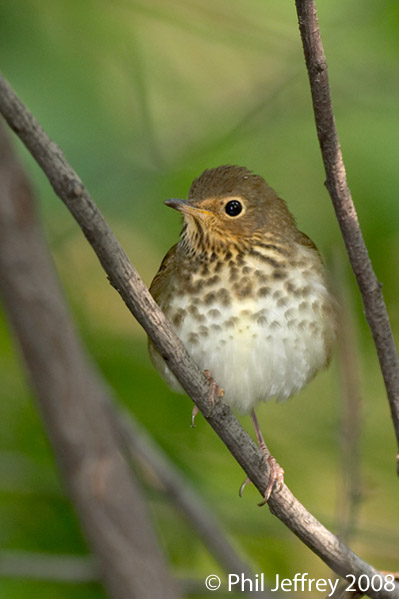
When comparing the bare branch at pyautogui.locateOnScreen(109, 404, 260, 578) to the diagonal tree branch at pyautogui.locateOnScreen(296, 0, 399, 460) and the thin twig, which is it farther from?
the diagonal tree branch at pyautogui.locateOnScreen(296, 0, 399, 460)

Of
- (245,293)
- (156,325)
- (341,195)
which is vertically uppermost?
(245,293)

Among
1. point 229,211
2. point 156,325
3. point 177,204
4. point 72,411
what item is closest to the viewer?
point 156,325

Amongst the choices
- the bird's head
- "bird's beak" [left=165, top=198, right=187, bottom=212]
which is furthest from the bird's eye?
"bird's beak" [left=165, top=198, right=187, bottom=212]

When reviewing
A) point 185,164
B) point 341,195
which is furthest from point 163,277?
point 341,195

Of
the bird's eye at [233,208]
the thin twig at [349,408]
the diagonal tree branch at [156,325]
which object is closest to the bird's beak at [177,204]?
the bird's eye at [233,208]

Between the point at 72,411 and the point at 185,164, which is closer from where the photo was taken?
the point at 72,411

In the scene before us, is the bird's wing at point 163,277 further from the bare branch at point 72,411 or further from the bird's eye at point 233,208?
the bare branch at point 72,411

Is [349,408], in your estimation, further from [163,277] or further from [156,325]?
[156,325]
